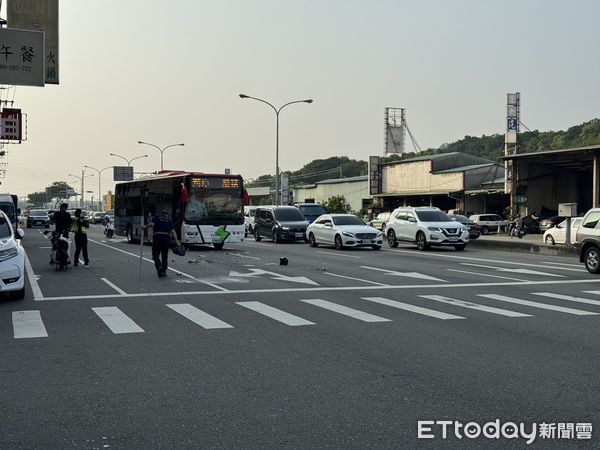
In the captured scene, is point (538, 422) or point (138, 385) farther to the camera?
point (138, 385)

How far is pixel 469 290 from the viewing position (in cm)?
1434

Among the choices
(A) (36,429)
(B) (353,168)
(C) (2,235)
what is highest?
(B) (353,168)

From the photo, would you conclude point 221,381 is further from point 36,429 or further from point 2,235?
point 2,235

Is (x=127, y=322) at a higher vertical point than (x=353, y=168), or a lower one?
lower

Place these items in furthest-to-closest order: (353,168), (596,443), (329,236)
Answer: (353,168) → (329,236) → (596,443)

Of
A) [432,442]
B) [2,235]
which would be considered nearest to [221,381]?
[432,442]

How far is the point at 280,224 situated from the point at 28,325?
2451 cm

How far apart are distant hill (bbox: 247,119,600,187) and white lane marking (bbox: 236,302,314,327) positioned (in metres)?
51.1

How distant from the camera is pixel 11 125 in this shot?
156 ft

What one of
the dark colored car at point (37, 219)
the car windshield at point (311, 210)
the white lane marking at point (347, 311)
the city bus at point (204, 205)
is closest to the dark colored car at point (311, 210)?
the car windshield at point (311, 210)

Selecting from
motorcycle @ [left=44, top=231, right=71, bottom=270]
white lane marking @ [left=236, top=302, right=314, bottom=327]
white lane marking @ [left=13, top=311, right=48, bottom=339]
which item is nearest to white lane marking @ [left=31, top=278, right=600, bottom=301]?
white lane marking @ [left=236, top=302, right=314, bottom=327]

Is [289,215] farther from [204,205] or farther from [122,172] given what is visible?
[122,172]

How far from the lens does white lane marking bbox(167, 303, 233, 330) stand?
9914 millimetres

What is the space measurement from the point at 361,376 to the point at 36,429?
9.92ft
